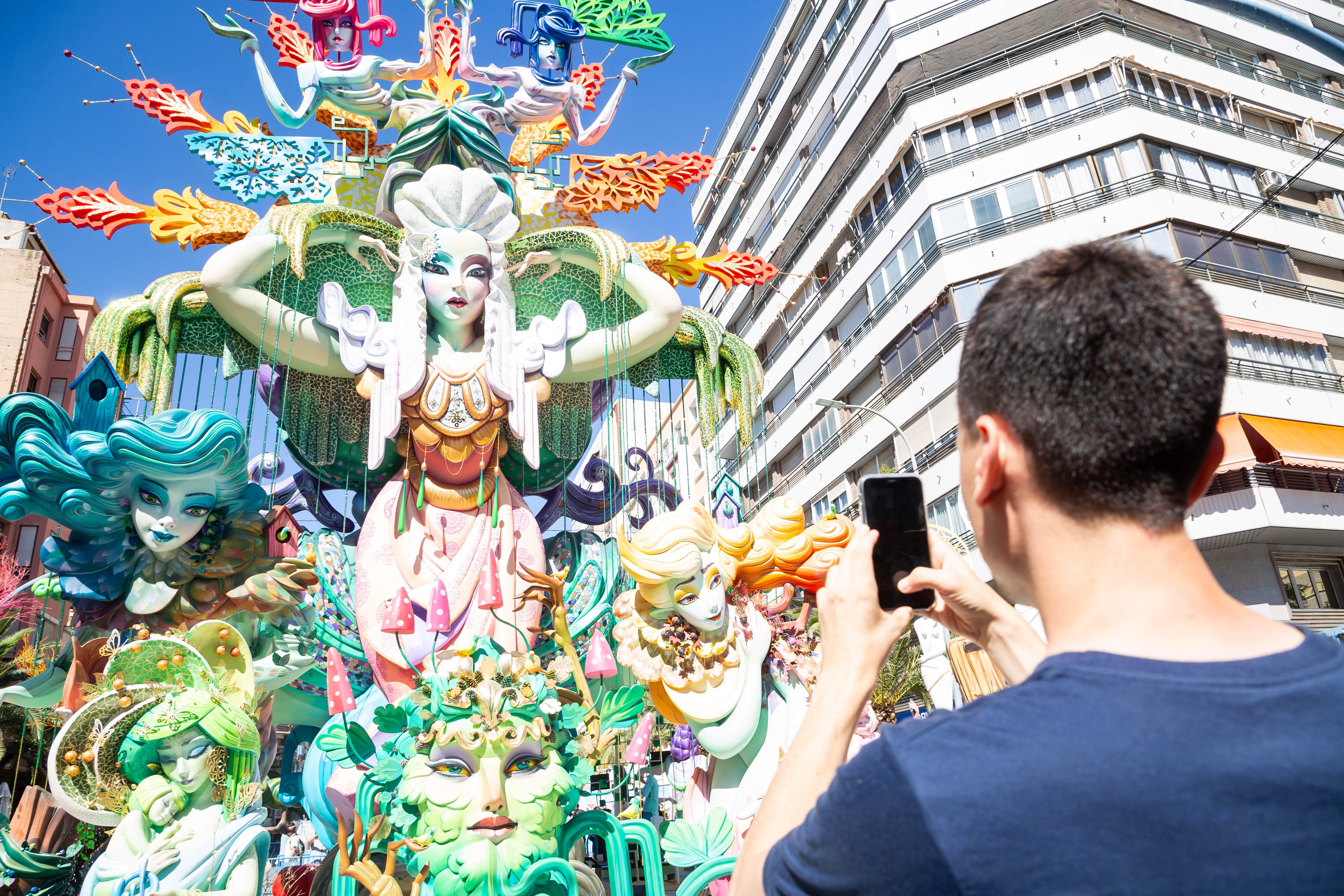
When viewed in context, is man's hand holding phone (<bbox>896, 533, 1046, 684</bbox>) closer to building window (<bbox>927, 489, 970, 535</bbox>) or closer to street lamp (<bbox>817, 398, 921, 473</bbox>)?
street lamp (<bbox>817, 398, 921, 473</bbox>)

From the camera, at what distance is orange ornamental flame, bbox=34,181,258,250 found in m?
7.85

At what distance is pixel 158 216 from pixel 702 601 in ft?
19.1

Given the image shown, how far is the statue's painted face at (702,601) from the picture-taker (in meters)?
6.02

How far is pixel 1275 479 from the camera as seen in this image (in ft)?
48.9

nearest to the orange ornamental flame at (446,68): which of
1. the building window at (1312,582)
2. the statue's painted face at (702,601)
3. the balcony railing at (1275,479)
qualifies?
the statue's painted face at (702,601)

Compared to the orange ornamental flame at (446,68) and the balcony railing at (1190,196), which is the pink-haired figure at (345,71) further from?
the balcony railing at (1190,196)

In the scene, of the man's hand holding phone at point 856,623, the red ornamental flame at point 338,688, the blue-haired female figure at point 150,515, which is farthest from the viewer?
the red ornamental flame at point 338,688

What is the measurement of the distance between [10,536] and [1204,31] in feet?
99.5

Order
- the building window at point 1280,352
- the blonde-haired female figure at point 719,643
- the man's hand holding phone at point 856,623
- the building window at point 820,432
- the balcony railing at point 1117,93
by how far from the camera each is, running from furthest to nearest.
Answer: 1. the building window at point 820,432
2. the balcony railing at point 1117,93
3. the building window at point 1280,352
4. the blonde-haired female figure at point 719,643
5. the man's hand holding phone at point 856,623

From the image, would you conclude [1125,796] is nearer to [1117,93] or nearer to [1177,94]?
[1117,93]

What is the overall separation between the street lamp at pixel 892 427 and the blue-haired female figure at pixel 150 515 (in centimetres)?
816

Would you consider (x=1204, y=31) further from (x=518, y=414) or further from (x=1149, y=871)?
(x=1149, y=871)

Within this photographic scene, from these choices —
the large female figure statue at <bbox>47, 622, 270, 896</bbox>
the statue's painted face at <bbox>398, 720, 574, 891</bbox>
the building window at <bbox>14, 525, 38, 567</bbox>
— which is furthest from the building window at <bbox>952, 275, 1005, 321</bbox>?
the building window at <bbox>14, 525, 38, 567</bbox>

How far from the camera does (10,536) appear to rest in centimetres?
2320
